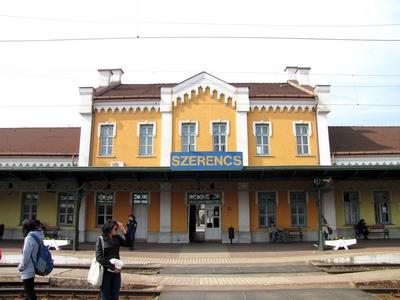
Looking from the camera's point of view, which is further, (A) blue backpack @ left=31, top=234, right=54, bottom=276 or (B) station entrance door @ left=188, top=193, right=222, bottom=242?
(B) station entrance door @ left=188, top=193, right=222, bottom=242

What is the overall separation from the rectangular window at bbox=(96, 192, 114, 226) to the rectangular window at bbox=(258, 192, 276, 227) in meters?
7.62

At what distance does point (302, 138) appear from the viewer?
2083 centimetres

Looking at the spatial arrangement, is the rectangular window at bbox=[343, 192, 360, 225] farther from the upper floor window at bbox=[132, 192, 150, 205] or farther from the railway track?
the railway track

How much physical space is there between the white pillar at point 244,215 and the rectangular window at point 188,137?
3.23m

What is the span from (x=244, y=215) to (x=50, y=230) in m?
9.84

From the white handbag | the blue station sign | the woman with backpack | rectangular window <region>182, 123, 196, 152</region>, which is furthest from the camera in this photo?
rectangular window <region>182, 123, 196, 152</region>

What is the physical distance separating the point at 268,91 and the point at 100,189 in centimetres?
1073

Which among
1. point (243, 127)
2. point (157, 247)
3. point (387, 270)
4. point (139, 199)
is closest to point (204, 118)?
point (243, 127)

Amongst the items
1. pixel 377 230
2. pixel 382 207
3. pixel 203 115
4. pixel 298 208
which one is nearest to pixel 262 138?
pixel 203 115

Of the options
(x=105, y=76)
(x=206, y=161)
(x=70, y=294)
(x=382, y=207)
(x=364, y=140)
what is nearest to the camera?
(x=70, y=294)

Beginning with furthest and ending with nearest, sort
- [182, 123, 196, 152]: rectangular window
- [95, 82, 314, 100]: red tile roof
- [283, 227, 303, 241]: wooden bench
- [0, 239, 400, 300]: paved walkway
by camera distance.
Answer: [95, 82, 314, 100]: red tile roof
[182, 123, 196, 152]: rectangular window
[283, 227, 303, 241]: wooden bench
[0, 239, 400, 300]: paved walkway

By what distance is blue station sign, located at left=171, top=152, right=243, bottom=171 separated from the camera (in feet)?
56.2

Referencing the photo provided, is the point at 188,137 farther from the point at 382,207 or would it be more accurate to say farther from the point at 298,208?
the point at 382,207

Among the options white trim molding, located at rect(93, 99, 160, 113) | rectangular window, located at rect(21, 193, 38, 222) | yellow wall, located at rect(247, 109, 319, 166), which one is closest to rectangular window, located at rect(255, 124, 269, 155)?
yellow wall, located at rect(247, 109, 319, 166)
